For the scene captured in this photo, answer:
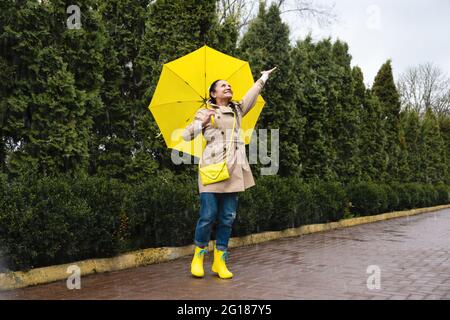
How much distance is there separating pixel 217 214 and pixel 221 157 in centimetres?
67

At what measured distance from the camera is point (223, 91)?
5438mm

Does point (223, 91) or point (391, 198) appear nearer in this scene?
point (223, 91)

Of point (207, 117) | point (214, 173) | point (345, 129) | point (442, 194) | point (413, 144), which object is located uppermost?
point (413, 144)

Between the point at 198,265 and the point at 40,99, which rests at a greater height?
the point at 40,99

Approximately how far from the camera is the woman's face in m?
5.43

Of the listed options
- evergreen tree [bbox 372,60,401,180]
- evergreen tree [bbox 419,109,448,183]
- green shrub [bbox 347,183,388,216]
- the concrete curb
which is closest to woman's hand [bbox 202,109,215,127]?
the concrete curb

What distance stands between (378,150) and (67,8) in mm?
13845

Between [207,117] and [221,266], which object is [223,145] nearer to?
[207,117]

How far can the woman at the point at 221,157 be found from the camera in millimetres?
5332

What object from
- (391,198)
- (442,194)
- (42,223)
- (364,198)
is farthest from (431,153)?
(42,223)

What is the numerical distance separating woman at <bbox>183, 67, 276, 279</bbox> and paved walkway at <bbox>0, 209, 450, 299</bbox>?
450 millimetres

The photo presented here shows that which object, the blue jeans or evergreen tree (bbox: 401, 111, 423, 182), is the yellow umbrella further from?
evergreen tree (bbox: 401, 111, 423, 182)

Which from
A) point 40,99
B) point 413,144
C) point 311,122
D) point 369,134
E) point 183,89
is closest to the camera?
point 183,89

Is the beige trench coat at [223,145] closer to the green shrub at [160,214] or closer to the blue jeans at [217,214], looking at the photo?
the blue jeans at [217,214]
